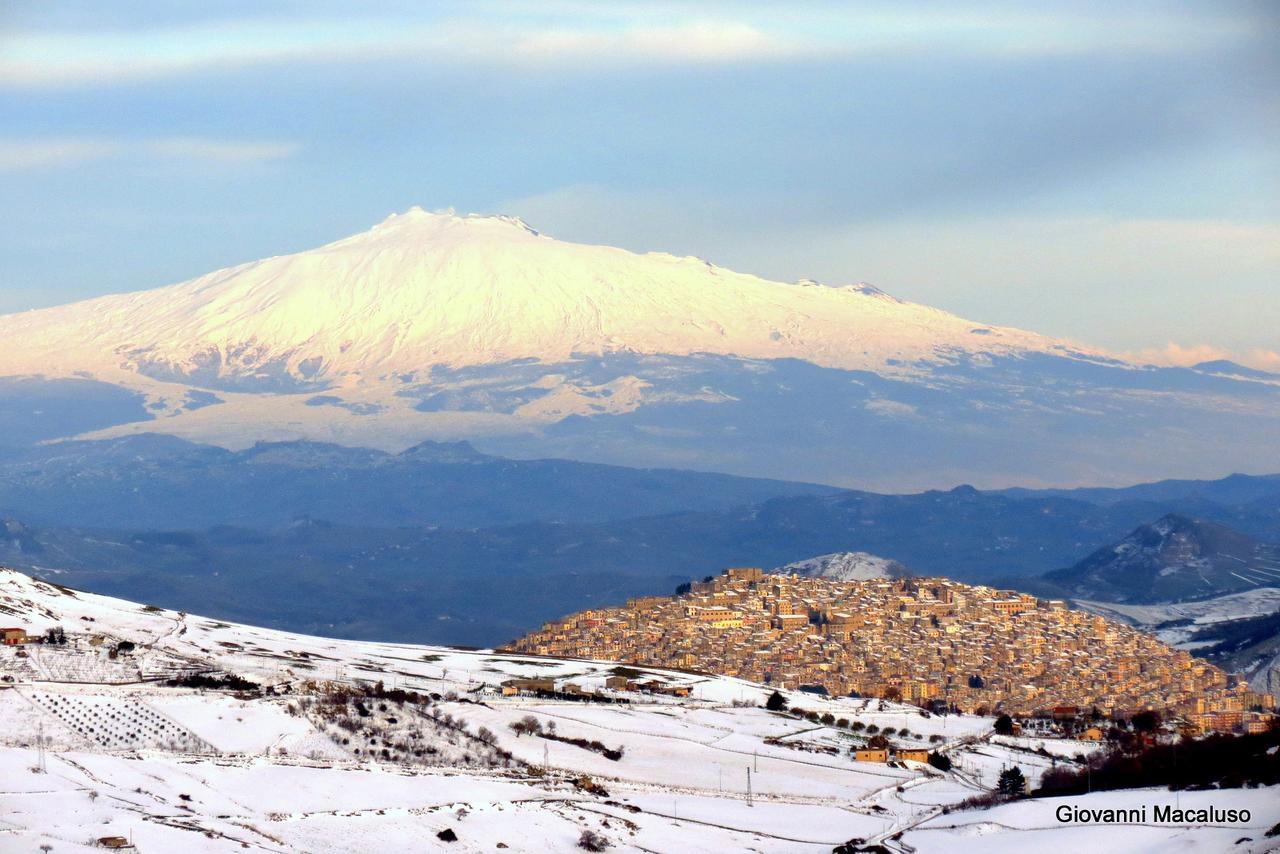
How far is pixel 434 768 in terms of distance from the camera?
2891 inches

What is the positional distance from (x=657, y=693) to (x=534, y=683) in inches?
281

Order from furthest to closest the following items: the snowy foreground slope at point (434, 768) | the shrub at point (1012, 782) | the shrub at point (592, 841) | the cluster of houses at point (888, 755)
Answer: the cluster of houses at point (888, 755) < the shrub at point (1012, 782) < the shrub at point (592, 841) < the snowy foreground slope at point (434, 768)

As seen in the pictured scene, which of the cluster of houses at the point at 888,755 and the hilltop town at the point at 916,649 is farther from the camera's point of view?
the hilltop town at the point at 916,649

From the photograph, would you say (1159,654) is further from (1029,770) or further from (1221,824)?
(1221,824)

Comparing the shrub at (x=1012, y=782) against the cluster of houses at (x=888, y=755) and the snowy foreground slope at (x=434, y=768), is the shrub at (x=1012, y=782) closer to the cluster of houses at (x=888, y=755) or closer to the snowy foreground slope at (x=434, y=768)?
the snowy foreground slope at (x=434, y=768)

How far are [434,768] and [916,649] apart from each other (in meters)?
96.2

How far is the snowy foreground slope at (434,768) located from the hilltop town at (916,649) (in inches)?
1436

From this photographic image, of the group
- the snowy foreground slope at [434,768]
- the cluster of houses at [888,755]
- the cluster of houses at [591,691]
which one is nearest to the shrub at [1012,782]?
the snowy foreground slope at [434,768]

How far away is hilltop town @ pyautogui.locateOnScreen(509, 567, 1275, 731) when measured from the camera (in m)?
144

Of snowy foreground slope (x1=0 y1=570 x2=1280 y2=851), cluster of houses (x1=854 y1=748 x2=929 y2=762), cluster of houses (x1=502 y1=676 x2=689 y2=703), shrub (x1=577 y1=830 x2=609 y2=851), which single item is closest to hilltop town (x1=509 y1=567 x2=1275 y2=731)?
cluster of houses (x1=502 y1=676 x2=689 y2=703)

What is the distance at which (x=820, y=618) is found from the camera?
17912 centimetres

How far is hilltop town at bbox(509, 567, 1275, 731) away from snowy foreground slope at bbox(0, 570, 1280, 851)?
36.5 metres

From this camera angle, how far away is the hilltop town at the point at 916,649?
144125 mm

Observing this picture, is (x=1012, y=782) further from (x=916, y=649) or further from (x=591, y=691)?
(x=916, y=649)
